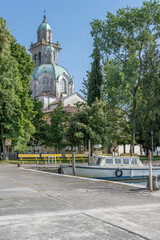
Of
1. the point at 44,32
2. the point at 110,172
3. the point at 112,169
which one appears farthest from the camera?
the point at 44,32

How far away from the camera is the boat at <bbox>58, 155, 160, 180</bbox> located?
77.3 ft

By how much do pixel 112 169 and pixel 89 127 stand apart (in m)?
16.2

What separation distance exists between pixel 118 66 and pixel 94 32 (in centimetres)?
660

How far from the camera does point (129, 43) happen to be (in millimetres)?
39656

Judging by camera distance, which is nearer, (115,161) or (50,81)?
(115,161)

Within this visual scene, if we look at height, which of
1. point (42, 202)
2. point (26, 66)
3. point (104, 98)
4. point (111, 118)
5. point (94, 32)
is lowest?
point (42, 202)

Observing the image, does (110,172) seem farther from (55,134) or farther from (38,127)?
(55,134)

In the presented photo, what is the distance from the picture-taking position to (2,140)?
118ft

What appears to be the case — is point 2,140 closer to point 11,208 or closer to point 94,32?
point 94,32

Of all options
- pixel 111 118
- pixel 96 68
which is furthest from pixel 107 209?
pixel 96 68

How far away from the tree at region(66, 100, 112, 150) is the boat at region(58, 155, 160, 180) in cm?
1428

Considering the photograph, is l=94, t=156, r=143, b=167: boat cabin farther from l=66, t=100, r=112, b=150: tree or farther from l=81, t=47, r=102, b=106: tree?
l=81, t=47, r=102, b=106: tree

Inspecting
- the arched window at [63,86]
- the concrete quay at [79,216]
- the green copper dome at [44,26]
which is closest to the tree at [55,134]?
the concrete quay at [79,216]

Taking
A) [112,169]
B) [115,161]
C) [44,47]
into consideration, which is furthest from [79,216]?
[44,47]
